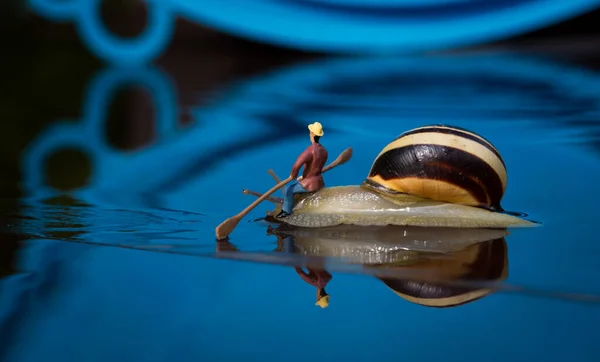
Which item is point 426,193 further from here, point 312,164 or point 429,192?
point 312,164

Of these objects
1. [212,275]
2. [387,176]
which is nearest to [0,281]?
[212,275]

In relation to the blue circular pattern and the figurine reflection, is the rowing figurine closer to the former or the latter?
the figurine reflection

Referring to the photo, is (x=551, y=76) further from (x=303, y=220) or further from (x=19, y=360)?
(x=19, y=360)

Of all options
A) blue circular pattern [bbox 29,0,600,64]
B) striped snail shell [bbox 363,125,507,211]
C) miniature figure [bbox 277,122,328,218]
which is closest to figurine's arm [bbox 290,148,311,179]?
miniature figure [bbox 277,122,328,218]

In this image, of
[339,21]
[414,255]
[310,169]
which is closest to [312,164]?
[310,169]

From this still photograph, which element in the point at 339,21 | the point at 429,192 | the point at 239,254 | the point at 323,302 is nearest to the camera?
the point at 323,302

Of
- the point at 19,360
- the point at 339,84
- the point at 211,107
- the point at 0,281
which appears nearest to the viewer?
the point at 19,360
